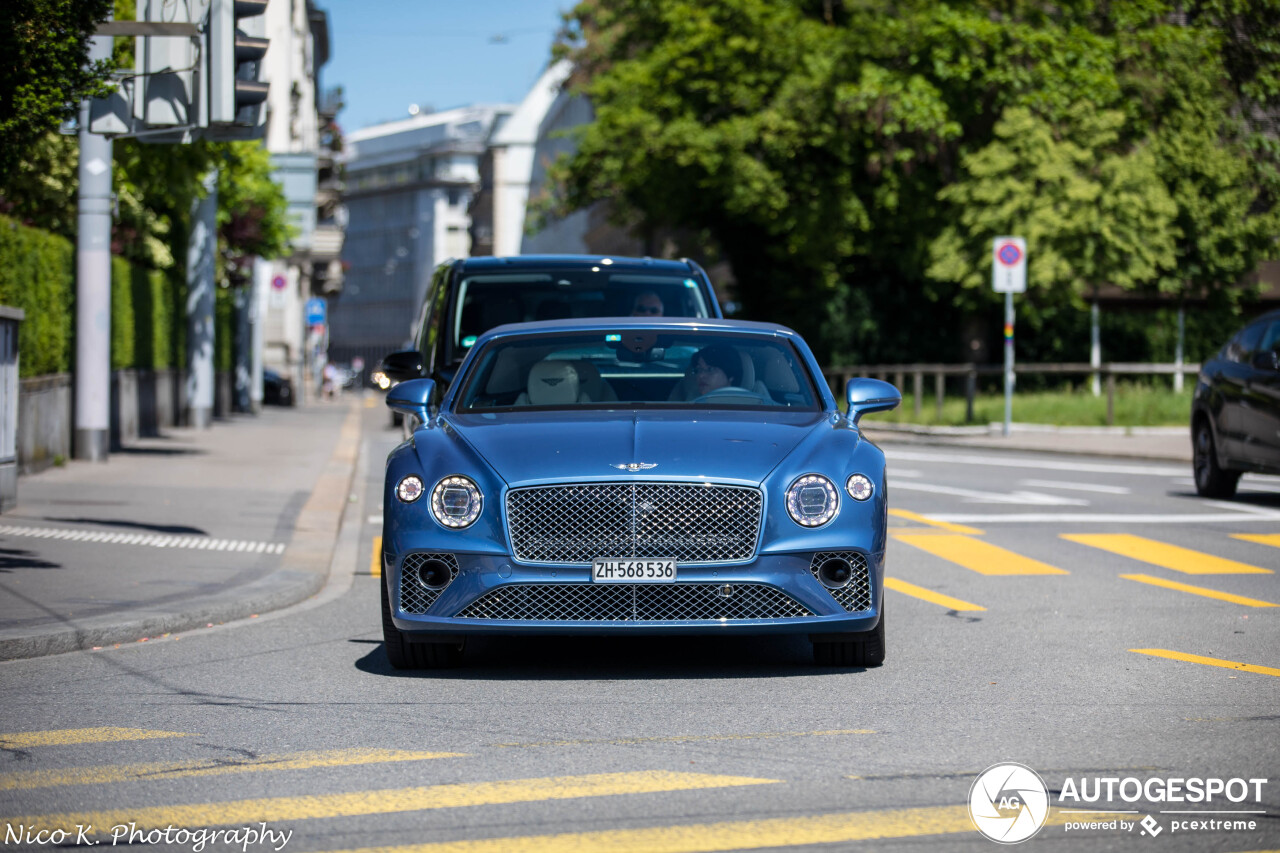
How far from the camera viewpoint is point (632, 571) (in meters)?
7.01

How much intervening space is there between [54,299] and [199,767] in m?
14.0

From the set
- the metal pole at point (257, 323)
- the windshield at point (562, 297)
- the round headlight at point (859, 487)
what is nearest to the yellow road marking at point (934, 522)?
the windshield at point (562, 297)

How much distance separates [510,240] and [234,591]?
132 m

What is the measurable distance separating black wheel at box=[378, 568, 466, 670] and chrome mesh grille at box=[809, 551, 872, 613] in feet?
5.00

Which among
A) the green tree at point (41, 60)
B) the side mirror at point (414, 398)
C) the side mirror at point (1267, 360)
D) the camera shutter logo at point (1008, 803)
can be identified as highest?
the green tree at point (41, 60)

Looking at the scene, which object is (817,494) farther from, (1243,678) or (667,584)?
(1243,678)

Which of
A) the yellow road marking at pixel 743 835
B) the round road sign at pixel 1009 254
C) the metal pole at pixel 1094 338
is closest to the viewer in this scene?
the yellow road marking at pixel 743 835

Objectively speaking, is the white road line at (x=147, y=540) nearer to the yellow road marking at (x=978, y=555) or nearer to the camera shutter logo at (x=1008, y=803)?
the yellow road marking at (x=978, y=555)

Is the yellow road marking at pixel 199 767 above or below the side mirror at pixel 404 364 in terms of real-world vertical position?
below

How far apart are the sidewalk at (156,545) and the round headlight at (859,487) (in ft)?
11.3

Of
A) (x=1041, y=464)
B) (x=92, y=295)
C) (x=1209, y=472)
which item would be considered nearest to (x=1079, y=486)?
(x=1209, y=472)

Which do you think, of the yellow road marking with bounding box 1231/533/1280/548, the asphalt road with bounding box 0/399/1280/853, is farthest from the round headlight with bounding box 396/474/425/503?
the yellow road marking with bounding box 1231/533/1280/548

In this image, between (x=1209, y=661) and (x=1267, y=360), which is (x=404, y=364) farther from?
(x=1267, y=360)

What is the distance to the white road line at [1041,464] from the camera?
21.5m
